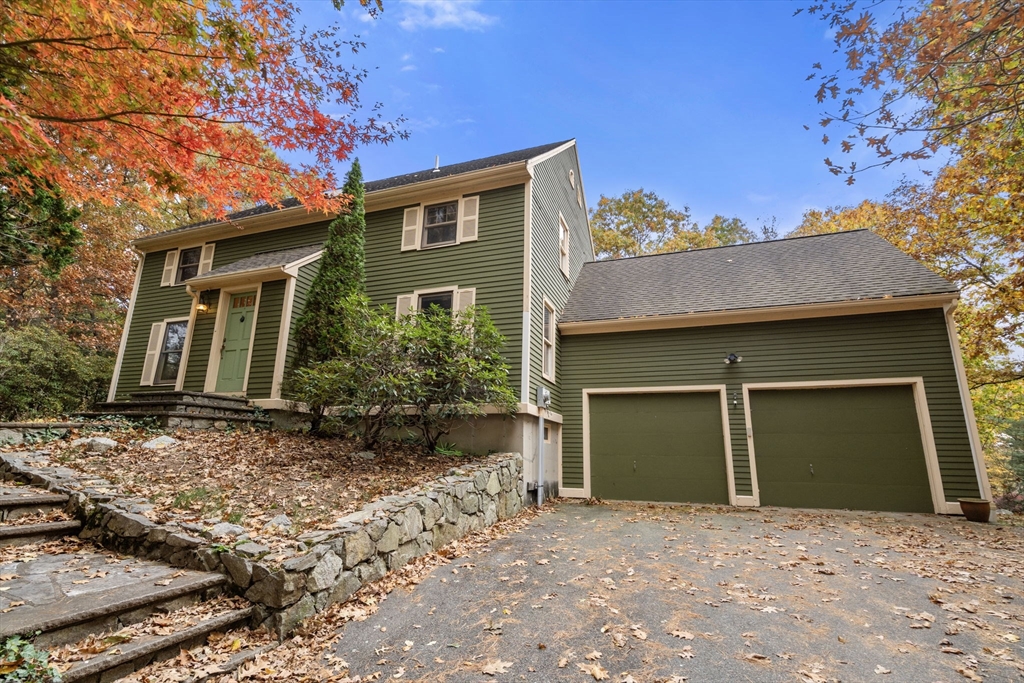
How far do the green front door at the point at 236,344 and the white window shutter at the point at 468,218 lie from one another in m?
4.95

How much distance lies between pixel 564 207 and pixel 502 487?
7.68 metres

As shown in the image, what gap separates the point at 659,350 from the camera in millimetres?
9242

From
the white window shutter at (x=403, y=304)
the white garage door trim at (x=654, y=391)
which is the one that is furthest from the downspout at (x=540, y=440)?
the white window shutter at (x=403, y=304)

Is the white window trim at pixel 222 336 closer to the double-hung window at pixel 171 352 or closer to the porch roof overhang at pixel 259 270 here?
the porch roof overhang at pixel 259 270

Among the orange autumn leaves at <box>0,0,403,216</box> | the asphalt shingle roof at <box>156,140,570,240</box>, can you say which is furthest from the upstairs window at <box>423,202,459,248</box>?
the orange autumn leaves at <box>0,0,403,216</box>

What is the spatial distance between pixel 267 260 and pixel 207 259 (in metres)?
3.18

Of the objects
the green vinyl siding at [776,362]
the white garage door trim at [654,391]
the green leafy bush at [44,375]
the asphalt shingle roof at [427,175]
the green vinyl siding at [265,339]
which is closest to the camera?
the green vinyl siding at [776,362]

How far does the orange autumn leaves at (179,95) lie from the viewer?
13.3 feet

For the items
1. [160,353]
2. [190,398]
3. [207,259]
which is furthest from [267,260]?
[160,353]

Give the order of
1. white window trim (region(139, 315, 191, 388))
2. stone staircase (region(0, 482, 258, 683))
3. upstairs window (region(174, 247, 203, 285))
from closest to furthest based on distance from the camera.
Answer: stone staircase (region(0, 482, 258, 683)) → white window trim (region(139, 315, 191, 388)) → upstairs window (region(174, 247, 203, 285))

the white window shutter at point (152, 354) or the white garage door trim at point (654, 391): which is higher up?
the white window shutter at point (152, 354)

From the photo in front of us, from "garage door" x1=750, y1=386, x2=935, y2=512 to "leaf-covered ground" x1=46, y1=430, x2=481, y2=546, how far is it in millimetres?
5731

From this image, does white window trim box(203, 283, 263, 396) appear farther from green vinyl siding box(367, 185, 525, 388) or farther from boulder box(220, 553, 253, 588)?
boulder box(220, 553, 253, 588)

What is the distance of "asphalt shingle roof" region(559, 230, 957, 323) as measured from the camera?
849 centimetres
